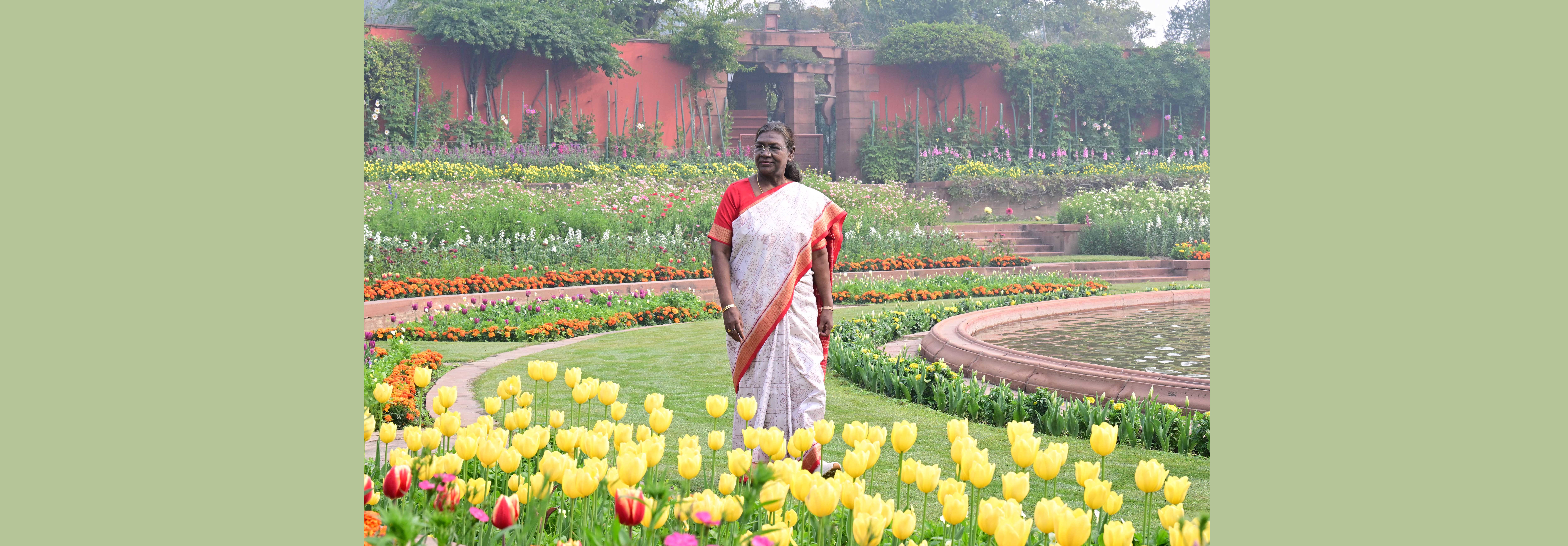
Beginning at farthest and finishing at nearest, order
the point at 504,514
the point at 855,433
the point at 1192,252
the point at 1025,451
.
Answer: the point at 1192,252 < the point at 855,433 < the point at 1025,451 < the point at 504,514

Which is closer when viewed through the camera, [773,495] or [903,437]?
[773,495]

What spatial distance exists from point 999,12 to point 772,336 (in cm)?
2818

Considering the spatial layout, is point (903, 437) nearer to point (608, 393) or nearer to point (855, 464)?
point (855, 464)

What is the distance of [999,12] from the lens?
29.8m

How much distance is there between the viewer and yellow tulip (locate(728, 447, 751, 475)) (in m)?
1.90

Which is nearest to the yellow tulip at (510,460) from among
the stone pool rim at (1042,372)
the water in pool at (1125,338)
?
the stone pool rim at (1042,372)

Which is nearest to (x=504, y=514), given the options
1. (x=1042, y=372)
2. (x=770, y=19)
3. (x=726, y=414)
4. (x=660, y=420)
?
(x=660, y=420)

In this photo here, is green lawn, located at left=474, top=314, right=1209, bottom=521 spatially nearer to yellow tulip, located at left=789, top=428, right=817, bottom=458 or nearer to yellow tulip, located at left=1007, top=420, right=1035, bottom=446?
yellow tulip, located at left=789, top=428, right=817, bottom=458

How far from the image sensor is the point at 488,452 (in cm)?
191

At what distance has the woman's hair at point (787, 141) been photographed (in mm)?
3303

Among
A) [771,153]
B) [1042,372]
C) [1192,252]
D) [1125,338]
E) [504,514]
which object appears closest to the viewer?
[504,514]

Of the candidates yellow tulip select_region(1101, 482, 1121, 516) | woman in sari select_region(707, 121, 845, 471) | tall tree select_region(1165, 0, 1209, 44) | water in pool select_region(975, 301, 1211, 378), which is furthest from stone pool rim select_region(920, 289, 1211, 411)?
tall tree select_region(1165, 0, 1209, 44)

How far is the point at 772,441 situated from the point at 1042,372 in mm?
3091

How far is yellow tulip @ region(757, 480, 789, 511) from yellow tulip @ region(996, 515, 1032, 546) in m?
0.35
